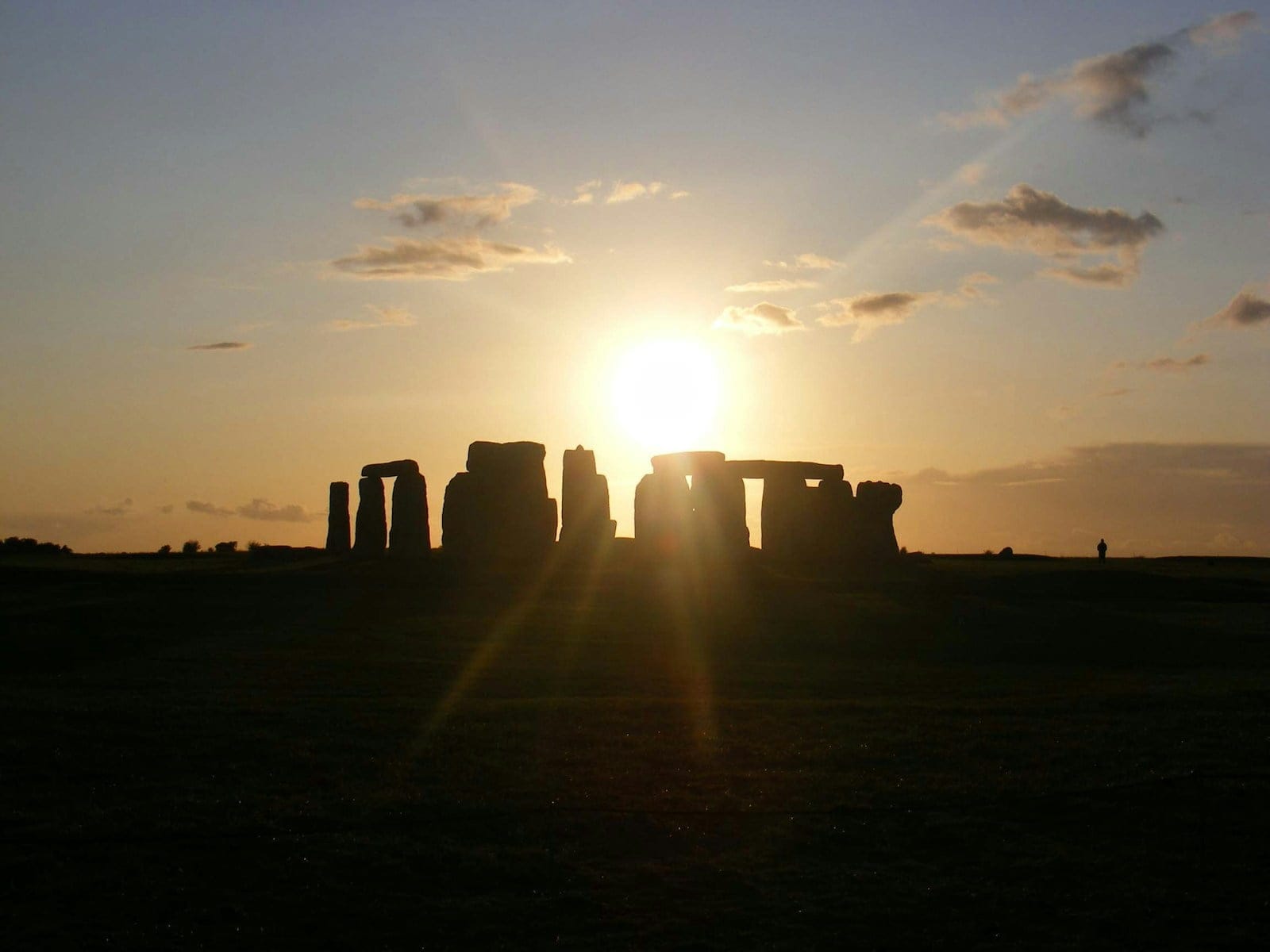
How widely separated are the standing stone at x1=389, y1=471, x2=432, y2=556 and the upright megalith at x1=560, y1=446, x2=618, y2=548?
4.84 meters

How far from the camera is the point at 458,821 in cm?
1588

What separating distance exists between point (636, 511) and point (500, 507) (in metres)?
5.37

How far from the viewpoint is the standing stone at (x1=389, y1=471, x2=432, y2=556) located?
48.1 m

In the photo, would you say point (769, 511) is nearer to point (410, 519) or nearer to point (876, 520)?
point (876, 520)

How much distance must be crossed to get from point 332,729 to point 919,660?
15142 millimetres

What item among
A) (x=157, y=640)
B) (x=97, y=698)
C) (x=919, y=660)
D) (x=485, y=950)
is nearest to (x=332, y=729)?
(x=97, y=698)

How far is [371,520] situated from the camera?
1967 inches

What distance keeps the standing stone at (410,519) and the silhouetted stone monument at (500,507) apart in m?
0.96

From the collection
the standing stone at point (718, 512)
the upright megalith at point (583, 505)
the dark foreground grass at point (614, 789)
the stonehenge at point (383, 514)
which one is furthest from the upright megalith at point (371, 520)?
the dark foreground grass at point (614, 789)

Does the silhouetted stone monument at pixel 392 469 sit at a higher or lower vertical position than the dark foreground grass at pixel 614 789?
higher

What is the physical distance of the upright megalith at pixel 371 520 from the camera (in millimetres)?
49781

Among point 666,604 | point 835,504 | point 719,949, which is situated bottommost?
point 719,949

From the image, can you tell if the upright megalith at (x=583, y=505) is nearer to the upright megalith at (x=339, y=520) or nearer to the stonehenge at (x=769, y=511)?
the stonehenge at (x=769, y=511)

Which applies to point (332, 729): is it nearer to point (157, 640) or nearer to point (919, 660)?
point (157, 640)
